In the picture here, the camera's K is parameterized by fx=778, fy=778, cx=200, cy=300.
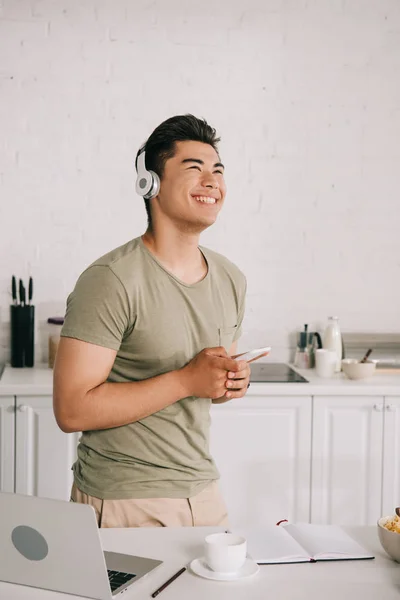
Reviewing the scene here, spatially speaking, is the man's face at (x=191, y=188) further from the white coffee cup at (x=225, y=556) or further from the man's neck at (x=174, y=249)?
the white coffee cup at (x=225, y=556)

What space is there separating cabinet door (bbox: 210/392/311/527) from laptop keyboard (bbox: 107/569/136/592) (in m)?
1.66

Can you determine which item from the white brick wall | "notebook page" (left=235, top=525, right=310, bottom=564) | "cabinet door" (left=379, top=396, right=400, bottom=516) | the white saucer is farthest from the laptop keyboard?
the white brick wall

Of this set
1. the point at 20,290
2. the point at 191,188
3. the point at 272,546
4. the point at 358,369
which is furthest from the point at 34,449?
the point at 272,546

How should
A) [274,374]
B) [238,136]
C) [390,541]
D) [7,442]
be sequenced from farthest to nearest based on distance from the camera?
[238,136]
[274,374]
[7,442]
[390,541]

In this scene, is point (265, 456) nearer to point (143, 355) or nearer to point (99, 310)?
point (143, 355)

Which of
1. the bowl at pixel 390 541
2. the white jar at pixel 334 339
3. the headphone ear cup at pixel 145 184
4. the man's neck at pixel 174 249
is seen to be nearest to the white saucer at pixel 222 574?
the bowl at pixel 390 541

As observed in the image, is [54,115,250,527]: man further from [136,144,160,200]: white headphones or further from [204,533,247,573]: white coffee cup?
[204,533,247,573]: white coffee cup

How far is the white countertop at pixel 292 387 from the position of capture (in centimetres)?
297

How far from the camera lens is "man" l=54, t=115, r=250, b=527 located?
1718 millimetres

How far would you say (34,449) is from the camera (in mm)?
→ 3027

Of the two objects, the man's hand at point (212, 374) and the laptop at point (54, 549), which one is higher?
the man's hand at point (212, 374)

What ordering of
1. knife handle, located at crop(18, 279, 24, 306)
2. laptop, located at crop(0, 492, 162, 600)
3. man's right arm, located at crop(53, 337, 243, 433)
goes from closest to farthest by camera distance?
laptop, located at crop(0, 492, 162, 600), man's right arm, located at crop(53, 337, 243, 433), knife handle, located at crop(18, 279, 24, 306)

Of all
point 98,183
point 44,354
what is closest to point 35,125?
point 98,183

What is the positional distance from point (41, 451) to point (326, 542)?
1683 mm
